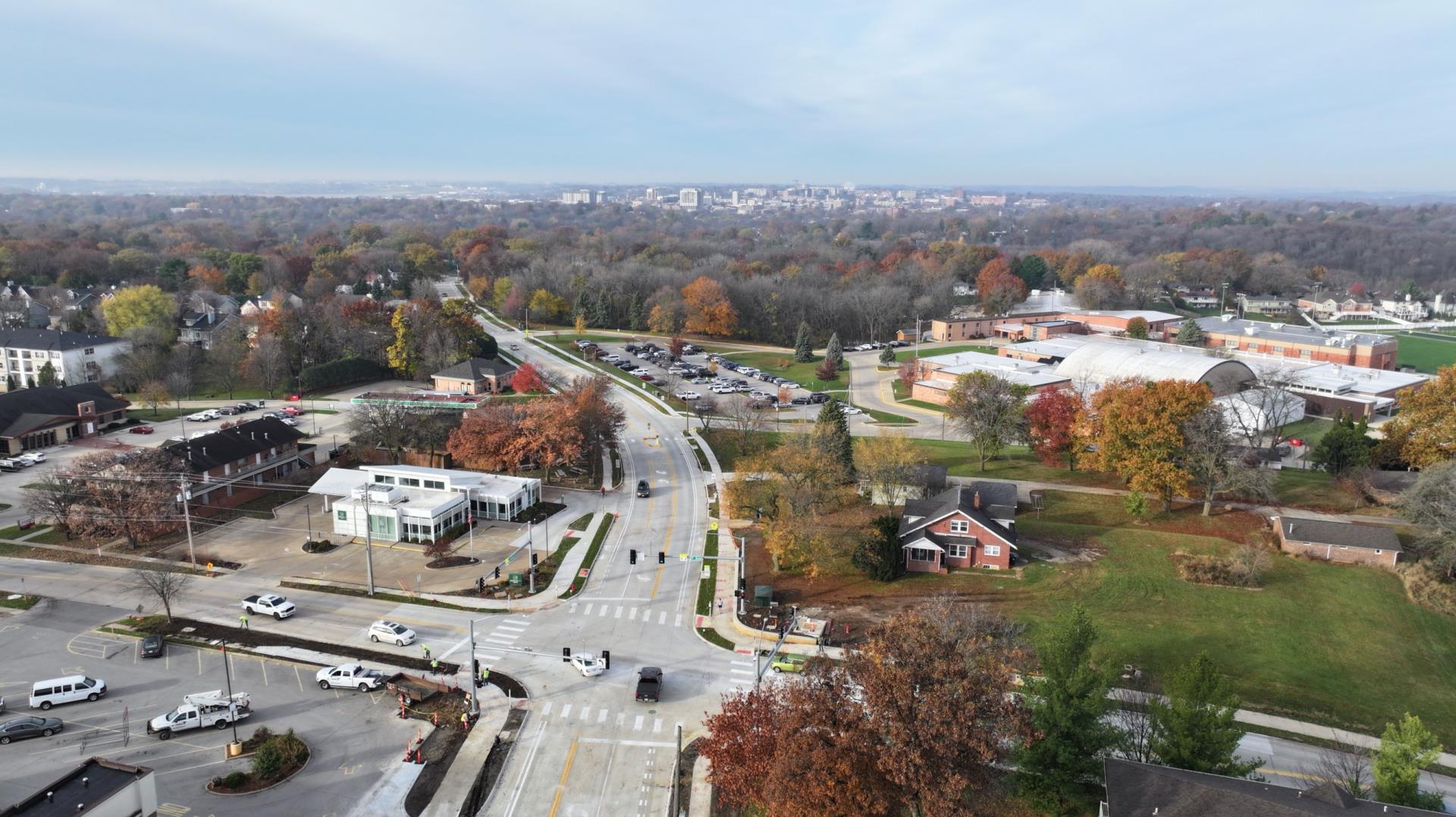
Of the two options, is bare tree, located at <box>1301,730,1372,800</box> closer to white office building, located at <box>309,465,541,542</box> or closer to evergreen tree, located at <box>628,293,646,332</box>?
white office building, located at <box>309,465,541,542</box>

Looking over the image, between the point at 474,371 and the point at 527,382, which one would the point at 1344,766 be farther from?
the point at 474,371

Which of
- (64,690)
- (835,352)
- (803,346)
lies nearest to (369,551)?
(64,690)

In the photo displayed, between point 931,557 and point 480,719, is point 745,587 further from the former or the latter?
point 480,719

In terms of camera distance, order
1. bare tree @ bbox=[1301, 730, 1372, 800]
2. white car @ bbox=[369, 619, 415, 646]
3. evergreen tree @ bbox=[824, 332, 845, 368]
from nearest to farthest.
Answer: bare tree @ bbox=[1301, 730, 1372, 800]
white car @ bbox=[369, 619, 415, 646]
evergreen tree @ bbox=[824, 332, 845, 368]

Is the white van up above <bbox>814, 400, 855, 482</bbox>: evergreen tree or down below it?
below

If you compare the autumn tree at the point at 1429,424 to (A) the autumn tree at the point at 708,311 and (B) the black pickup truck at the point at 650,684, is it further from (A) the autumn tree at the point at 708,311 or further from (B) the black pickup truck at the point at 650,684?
(A) the autumn tree at the point at 708,311

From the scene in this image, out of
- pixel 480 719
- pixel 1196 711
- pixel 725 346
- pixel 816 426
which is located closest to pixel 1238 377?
pixel 816 426

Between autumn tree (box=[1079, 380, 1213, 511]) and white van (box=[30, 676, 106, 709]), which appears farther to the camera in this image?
autumn tree (box=[1079, 380, 1213, 511])

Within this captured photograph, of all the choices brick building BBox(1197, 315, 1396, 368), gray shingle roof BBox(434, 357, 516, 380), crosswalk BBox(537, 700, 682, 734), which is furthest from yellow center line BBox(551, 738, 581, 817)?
brick building BBox(1197, 315, 1396, 368)
